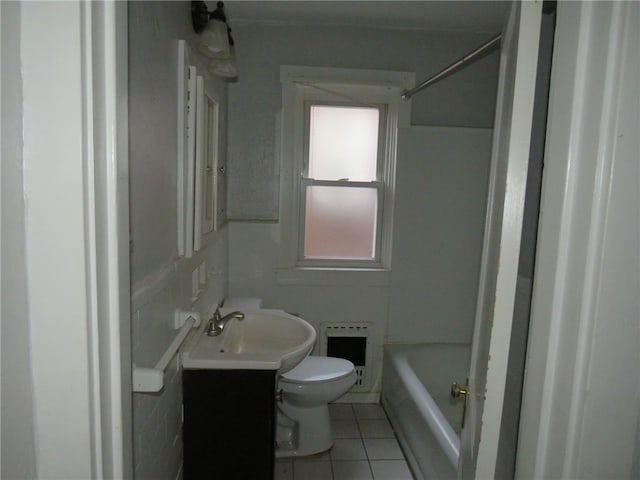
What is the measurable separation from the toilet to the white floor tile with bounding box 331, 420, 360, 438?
0.15m

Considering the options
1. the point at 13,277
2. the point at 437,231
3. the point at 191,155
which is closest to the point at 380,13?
the point at 437,231

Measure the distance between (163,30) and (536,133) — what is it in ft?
3.43

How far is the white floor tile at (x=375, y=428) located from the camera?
2.54 meters

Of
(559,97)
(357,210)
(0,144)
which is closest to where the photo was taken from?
(0,144)

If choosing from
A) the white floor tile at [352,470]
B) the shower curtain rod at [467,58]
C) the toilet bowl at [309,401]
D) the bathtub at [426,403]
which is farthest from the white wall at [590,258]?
the white floor tile at [352,470]

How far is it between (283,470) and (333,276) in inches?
45.8

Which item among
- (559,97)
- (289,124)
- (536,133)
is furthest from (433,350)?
(559,97)

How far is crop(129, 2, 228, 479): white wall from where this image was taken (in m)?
1.03

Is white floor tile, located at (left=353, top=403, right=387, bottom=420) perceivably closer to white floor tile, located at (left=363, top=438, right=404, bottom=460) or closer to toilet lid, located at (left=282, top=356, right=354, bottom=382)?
white floor tile, located at (left=363, top=438, right=404, bottom=460)

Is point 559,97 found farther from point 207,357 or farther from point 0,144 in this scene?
point 207,357

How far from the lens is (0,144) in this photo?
49 centimetres

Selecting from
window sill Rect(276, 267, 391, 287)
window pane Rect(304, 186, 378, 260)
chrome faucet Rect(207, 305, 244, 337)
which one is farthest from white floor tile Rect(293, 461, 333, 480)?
window pane Rect(304, 186, 378, 260)

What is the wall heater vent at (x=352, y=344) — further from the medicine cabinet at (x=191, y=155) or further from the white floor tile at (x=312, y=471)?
the medicine cabinet at (x=191, y=155)

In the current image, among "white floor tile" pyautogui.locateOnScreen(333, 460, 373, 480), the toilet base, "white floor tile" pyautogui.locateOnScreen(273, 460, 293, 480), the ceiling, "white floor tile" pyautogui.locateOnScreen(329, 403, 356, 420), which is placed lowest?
"white floor tile" pyautogui.locateOnScreen(273, 460, 293, 480)
